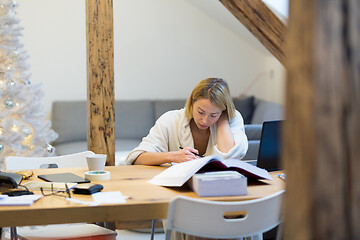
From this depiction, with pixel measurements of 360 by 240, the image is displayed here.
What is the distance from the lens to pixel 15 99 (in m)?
3.26

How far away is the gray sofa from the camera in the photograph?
15.1 ft

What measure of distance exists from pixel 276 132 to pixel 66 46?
3.43m

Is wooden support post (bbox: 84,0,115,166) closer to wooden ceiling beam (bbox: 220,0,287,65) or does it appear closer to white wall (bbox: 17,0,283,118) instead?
wooden ceiling beam (bbox: 220,0,287,65)

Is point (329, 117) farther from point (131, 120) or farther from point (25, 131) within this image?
point (131, 120)

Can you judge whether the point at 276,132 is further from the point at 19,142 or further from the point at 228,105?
the point at 19,142

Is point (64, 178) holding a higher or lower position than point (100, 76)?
lower

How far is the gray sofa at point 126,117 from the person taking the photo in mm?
4598

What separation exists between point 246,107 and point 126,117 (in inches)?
51.0

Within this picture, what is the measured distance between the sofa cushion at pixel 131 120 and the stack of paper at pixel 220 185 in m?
3.43

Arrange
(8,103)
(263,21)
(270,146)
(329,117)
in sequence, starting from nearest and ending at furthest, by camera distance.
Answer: (329,117)
(270,146)
(263,21)
(8,103)

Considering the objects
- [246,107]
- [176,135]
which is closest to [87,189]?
[176,135]

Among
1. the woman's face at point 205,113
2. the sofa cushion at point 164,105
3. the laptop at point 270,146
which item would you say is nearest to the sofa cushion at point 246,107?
the sofa cushion at point 164,105

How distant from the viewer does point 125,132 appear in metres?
4.98

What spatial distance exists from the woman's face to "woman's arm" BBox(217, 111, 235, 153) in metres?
0.06
